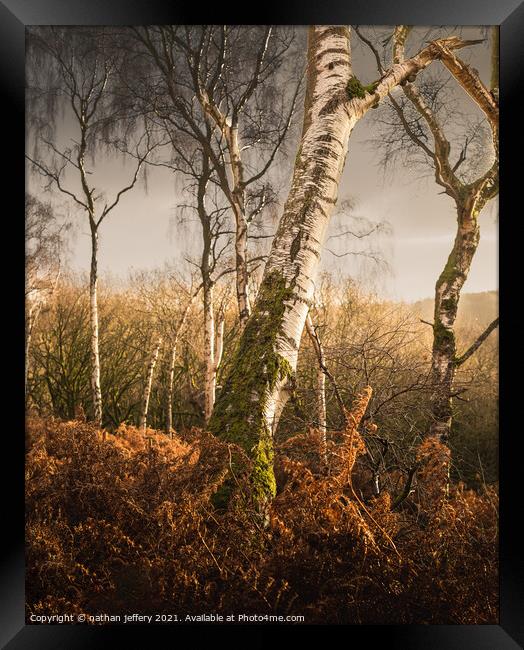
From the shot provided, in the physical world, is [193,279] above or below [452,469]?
above

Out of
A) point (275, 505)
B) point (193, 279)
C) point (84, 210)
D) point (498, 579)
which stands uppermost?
point (84, 210)

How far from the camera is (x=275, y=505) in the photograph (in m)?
2.71

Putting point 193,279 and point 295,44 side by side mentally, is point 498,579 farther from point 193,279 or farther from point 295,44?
point 295,44

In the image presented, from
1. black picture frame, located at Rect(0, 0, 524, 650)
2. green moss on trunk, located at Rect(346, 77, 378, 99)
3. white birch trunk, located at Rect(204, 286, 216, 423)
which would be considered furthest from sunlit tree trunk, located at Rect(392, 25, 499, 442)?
white birch trunk, located at Rect(204, 286, 216, 423)

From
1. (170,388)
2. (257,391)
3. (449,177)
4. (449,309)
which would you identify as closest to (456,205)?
(449,177)

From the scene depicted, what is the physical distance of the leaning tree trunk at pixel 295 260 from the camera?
2703 millimetres

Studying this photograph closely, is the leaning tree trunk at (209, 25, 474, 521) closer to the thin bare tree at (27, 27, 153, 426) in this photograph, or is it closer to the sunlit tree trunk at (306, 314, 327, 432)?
the sunlit tree trunk at (306, 314, 327, 432)

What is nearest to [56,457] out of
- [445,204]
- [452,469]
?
[452,469]

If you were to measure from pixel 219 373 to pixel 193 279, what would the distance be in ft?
2.38

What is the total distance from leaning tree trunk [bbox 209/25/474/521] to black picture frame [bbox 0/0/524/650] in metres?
0.26
